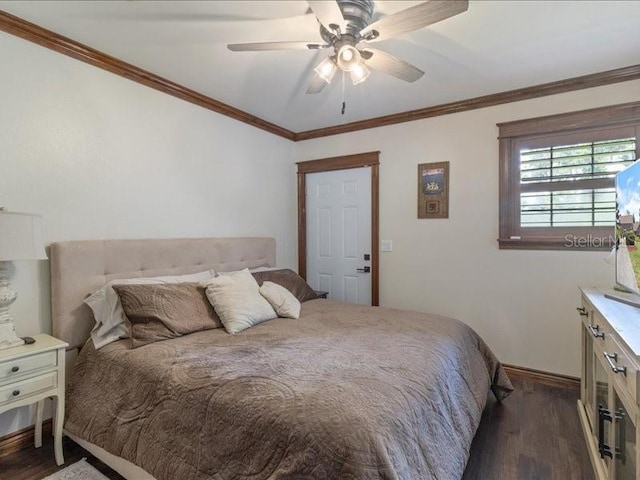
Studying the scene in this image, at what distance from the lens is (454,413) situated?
5.30 ft

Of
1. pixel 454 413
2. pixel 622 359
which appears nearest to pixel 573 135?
pixel 622 359

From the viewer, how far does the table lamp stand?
174cm

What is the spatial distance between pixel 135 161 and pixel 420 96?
249 centimetres

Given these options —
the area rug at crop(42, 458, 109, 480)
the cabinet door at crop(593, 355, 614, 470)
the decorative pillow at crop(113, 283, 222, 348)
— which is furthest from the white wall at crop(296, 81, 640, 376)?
the area rug at crop(42, 458, 109, 480)

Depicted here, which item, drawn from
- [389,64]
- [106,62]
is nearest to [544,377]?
[389,64]

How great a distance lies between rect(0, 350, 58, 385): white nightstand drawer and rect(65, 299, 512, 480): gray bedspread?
0.65 ft

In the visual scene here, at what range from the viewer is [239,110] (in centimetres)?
341

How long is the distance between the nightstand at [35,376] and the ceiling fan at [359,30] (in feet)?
6.38

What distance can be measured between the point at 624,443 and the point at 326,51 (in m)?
2.62

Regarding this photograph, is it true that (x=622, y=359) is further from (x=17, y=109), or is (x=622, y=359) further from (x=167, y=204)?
(x=17, y=109)

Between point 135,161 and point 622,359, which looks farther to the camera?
point 135,161

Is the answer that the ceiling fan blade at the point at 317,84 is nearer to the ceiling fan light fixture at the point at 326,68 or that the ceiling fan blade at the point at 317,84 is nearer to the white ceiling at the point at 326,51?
the ceiling fan light fixture at the point at 326,68

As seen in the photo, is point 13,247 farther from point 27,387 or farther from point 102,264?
point 27,387

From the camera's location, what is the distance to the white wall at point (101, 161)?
205 cm
